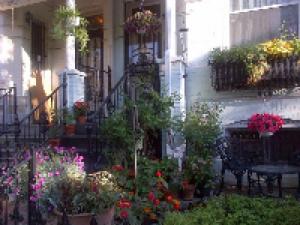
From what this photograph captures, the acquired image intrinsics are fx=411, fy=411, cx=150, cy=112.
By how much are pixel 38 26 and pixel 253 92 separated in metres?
6.28

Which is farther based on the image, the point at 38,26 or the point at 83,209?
the point at 38,26

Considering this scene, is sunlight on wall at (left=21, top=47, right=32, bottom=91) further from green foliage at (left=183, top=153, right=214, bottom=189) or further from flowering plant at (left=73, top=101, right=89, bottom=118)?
green foliage at (left=183, top=153, right=214, bottom=189)

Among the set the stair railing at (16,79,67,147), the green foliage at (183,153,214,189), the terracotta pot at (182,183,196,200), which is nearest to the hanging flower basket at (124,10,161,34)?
the stair railing at (16,79,67,147)

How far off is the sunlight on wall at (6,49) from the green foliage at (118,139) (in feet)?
14.9

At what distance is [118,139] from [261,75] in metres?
2.68

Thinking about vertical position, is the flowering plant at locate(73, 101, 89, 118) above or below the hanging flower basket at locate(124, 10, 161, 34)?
below

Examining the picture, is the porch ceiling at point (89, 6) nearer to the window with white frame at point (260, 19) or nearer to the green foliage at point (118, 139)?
the window with white frame at point (260, 19)

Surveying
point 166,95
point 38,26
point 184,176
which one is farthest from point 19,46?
point 184,176

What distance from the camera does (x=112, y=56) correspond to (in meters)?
10.2

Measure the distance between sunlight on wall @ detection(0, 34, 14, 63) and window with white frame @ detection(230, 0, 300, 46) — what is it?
5561 millimetres

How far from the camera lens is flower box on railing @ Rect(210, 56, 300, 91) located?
693 cm

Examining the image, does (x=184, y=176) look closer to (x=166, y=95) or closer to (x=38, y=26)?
(x=166, y=95)

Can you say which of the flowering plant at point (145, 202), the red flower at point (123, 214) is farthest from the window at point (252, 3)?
the red flower at point (123, 214)

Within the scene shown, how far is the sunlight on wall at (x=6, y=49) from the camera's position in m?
10.2
